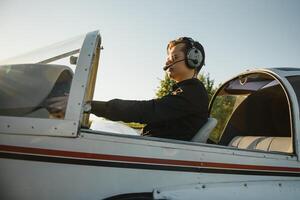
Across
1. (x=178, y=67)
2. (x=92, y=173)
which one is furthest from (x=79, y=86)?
(x=178, y=67)

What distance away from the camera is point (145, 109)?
7.86ft

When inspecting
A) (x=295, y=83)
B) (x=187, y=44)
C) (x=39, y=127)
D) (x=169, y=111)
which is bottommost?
(x=39, y=127)

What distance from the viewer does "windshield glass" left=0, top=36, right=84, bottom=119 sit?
2035mm

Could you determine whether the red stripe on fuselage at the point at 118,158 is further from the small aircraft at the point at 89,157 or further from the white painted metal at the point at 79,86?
the white painted metal at the point at 79,86

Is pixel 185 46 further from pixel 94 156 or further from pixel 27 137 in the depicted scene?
pixel 27 137

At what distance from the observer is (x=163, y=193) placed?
207 cm

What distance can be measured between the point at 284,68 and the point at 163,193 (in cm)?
190

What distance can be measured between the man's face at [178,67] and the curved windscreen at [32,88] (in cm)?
102

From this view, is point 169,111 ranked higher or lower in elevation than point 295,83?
lower

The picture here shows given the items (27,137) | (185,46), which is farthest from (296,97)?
(27,137)

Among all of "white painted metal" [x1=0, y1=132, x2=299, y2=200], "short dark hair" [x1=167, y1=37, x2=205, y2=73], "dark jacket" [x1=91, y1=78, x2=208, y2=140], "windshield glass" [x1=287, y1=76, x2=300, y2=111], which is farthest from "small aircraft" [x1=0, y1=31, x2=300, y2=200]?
"short dark hair" [x1=167, y1=37, x2=205, y2=73]

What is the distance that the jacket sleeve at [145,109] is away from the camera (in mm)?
2277

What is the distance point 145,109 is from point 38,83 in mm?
814

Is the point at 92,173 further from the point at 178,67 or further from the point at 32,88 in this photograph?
the point at 178,67
